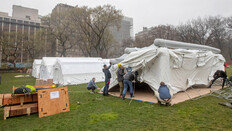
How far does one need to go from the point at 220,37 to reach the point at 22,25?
77305 millimetres

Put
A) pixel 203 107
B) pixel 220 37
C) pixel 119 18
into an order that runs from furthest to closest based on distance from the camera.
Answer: pixel 220 37 < pixel 119 18 < pixel 203 107

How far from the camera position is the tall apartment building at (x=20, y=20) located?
64463 mm

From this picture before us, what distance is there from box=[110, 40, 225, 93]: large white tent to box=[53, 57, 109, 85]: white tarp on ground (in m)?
6.72

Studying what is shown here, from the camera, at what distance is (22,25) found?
6738 centimetres

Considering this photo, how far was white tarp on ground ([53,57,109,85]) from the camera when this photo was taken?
46.1ft

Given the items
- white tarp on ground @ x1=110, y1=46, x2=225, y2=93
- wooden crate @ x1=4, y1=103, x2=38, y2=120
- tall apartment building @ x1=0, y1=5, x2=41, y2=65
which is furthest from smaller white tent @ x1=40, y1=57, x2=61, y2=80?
tall apartment building @ x1=0, y1=5, x2=41, y2=65

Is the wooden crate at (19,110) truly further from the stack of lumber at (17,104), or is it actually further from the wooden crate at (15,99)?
the wooden crate at (15,99)

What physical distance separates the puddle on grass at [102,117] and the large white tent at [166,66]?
9.76 ft

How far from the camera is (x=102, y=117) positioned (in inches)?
190

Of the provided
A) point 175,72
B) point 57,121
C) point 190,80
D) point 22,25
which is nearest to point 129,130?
point 57,121

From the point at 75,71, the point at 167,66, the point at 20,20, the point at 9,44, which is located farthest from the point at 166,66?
the point at 20,20

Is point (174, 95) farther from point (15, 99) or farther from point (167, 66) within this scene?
point (15, 99)

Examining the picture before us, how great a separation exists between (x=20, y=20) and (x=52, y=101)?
7890 cm

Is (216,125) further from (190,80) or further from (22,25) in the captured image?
(22,25)
